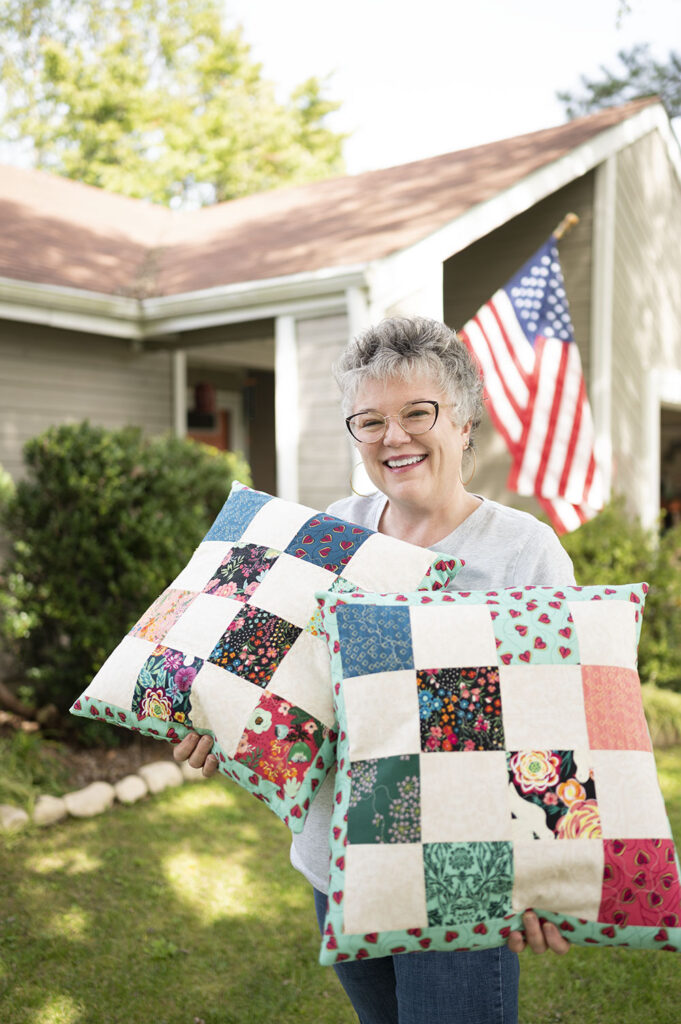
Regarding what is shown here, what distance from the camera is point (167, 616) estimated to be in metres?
1.65

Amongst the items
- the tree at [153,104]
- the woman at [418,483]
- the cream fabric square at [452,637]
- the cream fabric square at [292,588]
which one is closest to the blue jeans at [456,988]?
the woman at [418,483]

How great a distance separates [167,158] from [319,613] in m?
17.8

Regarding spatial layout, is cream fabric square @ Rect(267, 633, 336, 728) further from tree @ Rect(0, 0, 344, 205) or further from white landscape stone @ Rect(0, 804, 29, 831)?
tree @ Rect(0, 0, 344, 205)

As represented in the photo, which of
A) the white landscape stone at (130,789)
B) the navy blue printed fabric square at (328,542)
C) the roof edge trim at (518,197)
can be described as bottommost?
the white landscape stone at (130,789)

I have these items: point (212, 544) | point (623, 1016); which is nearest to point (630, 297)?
point (623, 1016)

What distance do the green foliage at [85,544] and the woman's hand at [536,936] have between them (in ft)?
11.9

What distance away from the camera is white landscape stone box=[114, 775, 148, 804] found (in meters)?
4.07

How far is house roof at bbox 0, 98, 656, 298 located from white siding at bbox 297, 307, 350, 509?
406 mm

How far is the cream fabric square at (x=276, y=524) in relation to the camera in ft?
5.29

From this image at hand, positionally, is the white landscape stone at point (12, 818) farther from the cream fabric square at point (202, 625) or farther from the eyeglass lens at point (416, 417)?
the eyeglass lens at point (416, 417)

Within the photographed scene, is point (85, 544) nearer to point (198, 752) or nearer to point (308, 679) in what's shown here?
point (198, 752)

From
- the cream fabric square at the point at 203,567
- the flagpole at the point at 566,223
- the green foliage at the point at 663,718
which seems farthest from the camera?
the flagpole at the point at 566,223

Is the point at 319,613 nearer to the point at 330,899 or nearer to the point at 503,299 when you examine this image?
the point at 330,899

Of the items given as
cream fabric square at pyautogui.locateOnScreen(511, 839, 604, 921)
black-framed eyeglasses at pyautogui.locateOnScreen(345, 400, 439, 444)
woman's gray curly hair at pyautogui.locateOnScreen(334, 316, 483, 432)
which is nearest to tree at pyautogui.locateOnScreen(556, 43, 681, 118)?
woman's gray curly hair at pyautogui.locateOnScreen(334, 316, 483, 432)
